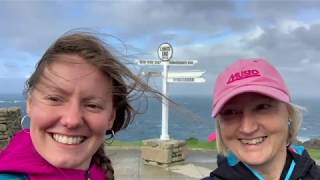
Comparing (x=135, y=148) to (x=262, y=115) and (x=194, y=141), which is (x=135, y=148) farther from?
(x=262, y=115)

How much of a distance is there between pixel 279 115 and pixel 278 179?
0.93ft

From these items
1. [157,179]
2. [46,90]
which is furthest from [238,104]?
[157,179]

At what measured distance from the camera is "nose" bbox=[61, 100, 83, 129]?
1754 millimetres

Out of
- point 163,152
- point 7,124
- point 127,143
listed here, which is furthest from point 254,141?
point 127,143

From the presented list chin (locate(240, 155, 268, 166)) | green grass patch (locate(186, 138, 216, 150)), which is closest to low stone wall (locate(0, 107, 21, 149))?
green grass patch (locate(186, 138, 216, 150))

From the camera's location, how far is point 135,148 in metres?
12.4

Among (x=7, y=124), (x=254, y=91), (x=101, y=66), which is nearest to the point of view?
(x=101, y=66)

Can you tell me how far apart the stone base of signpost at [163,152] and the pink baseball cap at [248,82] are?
Answer: 25.8 feet

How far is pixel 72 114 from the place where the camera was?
176cm

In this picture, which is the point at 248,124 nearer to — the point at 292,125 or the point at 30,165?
the point at 292,125

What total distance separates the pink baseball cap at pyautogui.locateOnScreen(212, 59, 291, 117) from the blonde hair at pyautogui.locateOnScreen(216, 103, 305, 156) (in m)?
0.09

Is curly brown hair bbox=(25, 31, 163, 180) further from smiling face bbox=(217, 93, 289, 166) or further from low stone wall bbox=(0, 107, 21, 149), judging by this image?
low stone wall bbox=(0, 107, 21, 149)

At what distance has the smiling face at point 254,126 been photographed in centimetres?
202

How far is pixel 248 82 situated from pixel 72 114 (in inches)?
27.8
